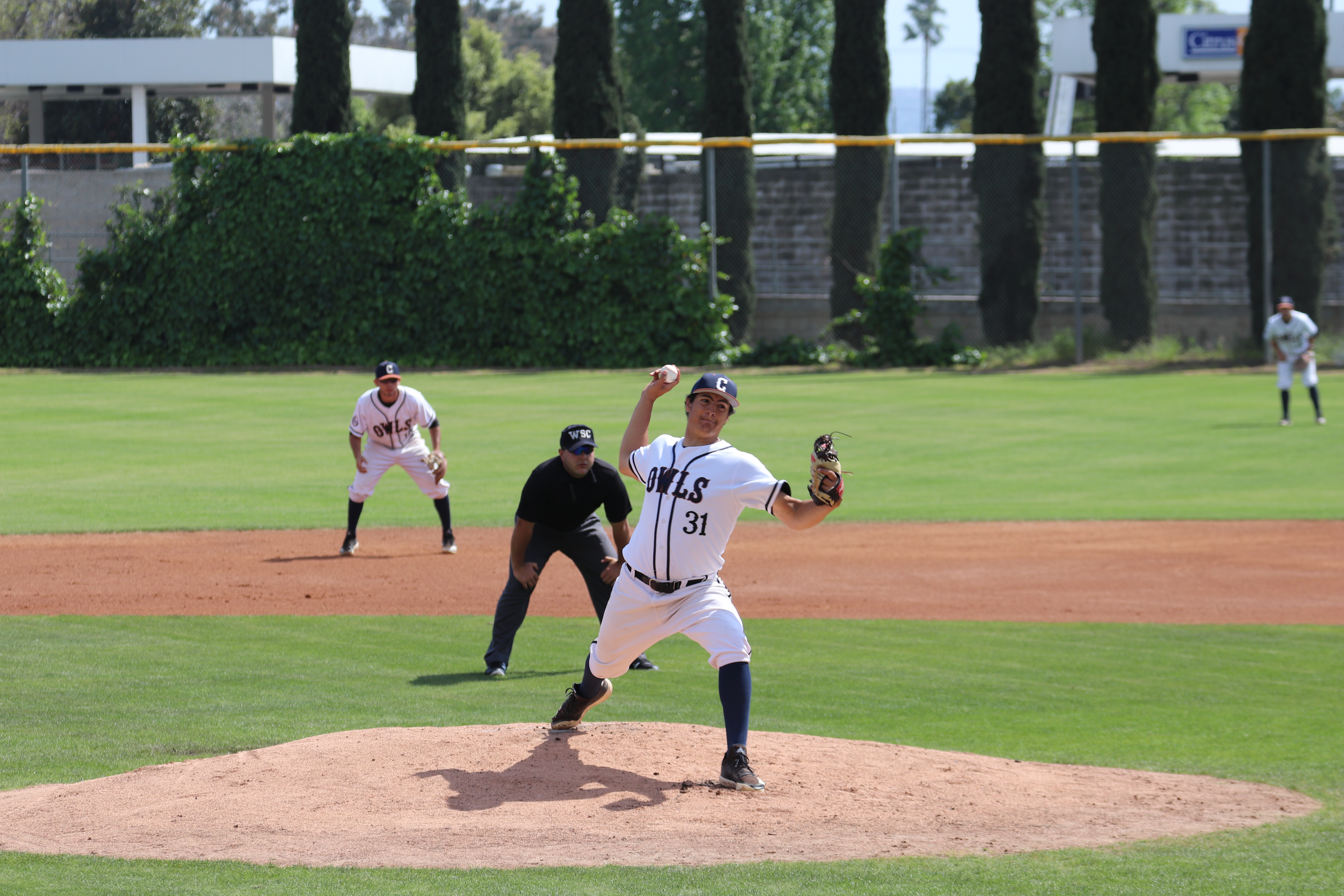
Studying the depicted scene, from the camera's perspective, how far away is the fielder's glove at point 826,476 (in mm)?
6199

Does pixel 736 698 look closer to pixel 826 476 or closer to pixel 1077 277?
pixel 826 476

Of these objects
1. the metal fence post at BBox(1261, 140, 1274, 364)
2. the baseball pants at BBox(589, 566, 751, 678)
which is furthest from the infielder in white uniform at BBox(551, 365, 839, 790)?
the metal fence post at BBox(1261, 140, 1274, 364)

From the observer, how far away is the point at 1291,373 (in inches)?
832

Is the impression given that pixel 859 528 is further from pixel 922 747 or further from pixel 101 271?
pixel 101 271

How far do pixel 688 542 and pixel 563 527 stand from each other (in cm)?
288

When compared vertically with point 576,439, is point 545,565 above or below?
below

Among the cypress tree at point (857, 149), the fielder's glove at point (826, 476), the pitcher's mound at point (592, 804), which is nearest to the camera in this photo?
the pitcher's mound at point (592, 804)

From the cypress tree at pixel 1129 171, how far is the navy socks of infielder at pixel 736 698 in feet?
84.2

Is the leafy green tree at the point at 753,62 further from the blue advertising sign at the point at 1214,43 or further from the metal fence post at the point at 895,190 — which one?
the metal fence post at the point at 895,190

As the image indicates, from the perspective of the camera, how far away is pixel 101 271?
31.7 m

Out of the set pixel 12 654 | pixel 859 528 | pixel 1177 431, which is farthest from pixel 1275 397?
pixel 12 654

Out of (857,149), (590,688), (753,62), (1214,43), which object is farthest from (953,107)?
(590,688)

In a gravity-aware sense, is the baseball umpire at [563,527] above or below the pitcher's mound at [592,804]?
above

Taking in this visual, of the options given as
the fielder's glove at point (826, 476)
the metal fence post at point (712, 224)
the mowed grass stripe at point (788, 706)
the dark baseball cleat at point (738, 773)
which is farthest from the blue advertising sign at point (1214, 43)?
the dark baseball cleat at point (738, 773)
